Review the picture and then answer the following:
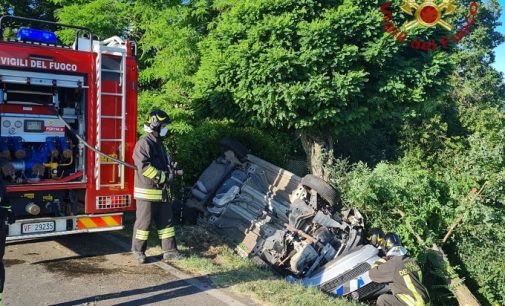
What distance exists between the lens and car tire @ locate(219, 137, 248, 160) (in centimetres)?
868

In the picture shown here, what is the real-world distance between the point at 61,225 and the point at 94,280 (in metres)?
1.04

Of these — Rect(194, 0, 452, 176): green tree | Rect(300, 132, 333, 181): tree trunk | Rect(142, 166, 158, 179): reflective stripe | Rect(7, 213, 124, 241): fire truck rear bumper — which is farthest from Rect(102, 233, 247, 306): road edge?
Rect(300, 132, 333, 181): tree trunk

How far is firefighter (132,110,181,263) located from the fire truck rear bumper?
49 centimetres

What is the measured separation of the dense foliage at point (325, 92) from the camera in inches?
336

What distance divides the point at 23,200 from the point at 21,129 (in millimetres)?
901

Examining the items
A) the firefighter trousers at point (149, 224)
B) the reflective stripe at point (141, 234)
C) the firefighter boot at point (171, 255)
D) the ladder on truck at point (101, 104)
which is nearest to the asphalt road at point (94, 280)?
the firefighter boot at point (171, 255)

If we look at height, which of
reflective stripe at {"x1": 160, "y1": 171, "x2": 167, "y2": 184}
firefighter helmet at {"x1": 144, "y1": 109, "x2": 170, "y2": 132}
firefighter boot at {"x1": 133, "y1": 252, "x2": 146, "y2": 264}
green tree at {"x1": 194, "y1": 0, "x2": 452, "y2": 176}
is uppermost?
green tree at {"x1": 194, "y1": 0, "x2": 452, "y2": 176}

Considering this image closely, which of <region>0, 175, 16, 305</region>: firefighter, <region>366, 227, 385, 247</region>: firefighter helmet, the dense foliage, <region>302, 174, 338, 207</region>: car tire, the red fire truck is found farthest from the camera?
the dense foliage

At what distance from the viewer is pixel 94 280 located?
5.41 metres

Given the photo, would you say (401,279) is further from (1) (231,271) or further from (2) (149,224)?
(2) (149,224)

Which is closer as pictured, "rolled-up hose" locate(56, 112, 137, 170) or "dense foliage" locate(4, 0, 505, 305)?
"rolled-up hose" locate(56, 112, 137, 170)

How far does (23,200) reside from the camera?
6.07m

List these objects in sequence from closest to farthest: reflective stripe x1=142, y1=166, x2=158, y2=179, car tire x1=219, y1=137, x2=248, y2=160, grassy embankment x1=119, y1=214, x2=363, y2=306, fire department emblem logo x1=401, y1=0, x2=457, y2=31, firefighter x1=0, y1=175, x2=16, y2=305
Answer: firefighter x1=0, y1=175, x2=16, y2=305
grassy embankment x1=119, y1=214, x2=363, y2=306
reflective stripe x1=142, y1=166, x2=158, y2=179
car tire x1=219, y1=137, x2=248, y2=160
fire department emblem logo x1=401, y1=0, x2=457, y2=31

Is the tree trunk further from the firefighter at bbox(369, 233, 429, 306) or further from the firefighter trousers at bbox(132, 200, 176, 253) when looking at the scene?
the firefighter trousers at bbox(132, 200, 176, 253)
